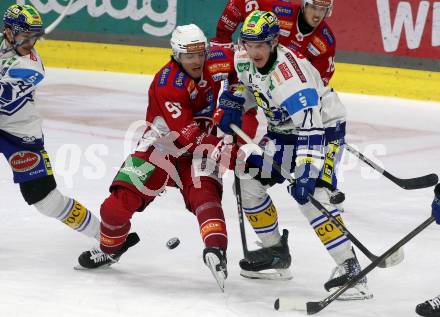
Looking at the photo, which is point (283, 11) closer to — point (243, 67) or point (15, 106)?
point (243, 67)

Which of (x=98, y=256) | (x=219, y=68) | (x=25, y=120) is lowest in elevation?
(x=98, y=256)

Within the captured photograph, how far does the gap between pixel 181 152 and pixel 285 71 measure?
2.11 feet

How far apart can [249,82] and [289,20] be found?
1.39 metres

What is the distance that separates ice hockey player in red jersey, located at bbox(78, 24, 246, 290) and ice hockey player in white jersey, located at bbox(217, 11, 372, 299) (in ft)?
0.44

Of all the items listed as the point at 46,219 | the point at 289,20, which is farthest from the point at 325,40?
the point at 46,219

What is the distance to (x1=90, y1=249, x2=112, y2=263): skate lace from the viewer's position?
4402 mm

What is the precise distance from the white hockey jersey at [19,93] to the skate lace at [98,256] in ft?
2.04

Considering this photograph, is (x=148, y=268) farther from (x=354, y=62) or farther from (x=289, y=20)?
(x=354, y=62)

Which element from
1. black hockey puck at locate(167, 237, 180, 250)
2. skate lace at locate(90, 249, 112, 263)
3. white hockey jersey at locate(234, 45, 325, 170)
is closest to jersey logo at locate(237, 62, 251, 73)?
white hockey jersey at locate(234, 45, 325, 170)

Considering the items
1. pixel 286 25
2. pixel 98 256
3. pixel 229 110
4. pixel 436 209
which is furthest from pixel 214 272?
pixel 286 25

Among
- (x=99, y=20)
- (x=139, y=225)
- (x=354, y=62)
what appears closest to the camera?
(x=139, y=225)

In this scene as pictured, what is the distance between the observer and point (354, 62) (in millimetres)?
9508

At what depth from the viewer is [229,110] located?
4402 millimetres

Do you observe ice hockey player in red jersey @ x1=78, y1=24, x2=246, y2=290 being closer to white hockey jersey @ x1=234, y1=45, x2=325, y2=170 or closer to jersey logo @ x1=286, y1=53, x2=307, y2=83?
white hockey jersey @ x1=234, y1=45, x2=325, y2=170
